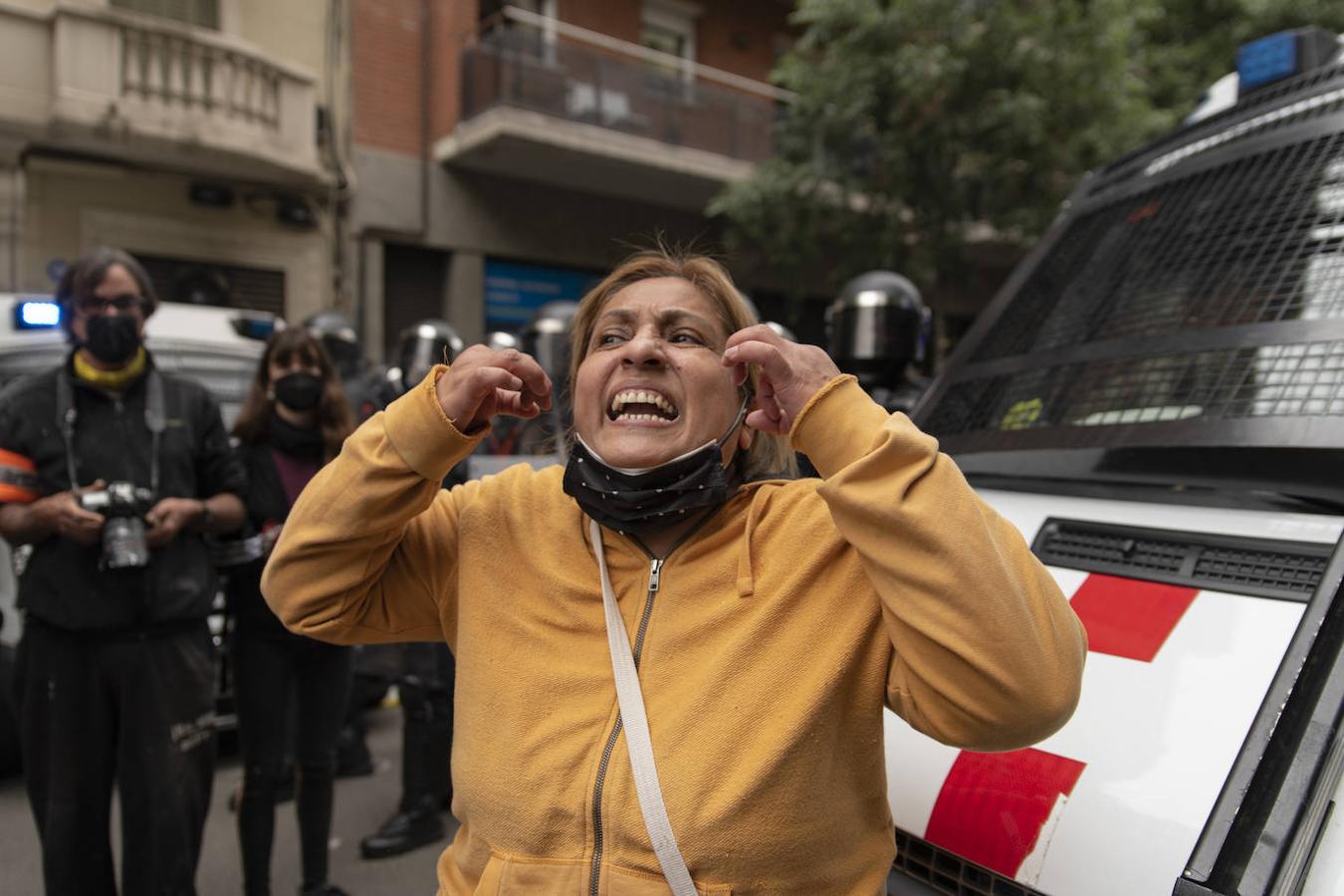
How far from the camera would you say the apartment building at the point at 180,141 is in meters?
9.45

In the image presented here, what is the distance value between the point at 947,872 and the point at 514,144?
1164 centimetres

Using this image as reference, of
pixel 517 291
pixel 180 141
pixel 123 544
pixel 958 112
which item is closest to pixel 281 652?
pixel 123 544

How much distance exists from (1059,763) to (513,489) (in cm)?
101

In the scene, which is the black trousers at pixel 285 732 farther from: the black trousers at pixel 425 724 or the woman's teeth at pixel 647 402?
the woman's teeth at pixel 647 402

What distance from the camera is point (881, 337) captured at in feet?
11.2

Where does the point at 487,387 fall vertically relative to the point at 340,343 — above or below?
above

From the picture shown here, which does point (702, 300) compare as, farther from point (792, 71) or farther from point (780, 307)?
point (780, 307)

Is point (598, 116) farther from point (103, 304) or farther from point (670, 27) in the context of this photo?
point (103, 304)

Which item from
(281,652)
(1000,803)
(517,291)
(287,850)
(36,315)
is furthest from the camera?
(517,291)

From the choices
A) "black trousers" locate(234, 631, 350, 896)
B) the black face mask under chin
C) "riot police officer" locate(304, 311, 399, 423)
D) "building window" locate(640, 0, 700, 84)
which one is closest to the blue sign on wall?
"building window" locate(640, 0, 700, 84)

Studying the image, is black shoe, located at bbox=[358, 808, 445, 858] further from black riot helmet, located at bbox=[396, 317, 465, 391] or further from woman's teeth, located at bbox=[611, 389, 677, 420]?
woman's teeth, located at bbox=[611, 389, 677, 420]

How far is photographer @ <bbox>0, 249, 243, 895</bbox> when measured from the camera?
2680 millimetres

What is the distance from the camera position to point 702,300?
1.73m

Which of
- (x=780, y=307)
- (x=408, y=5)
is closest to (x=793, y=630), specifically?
(x=408, y=5)
